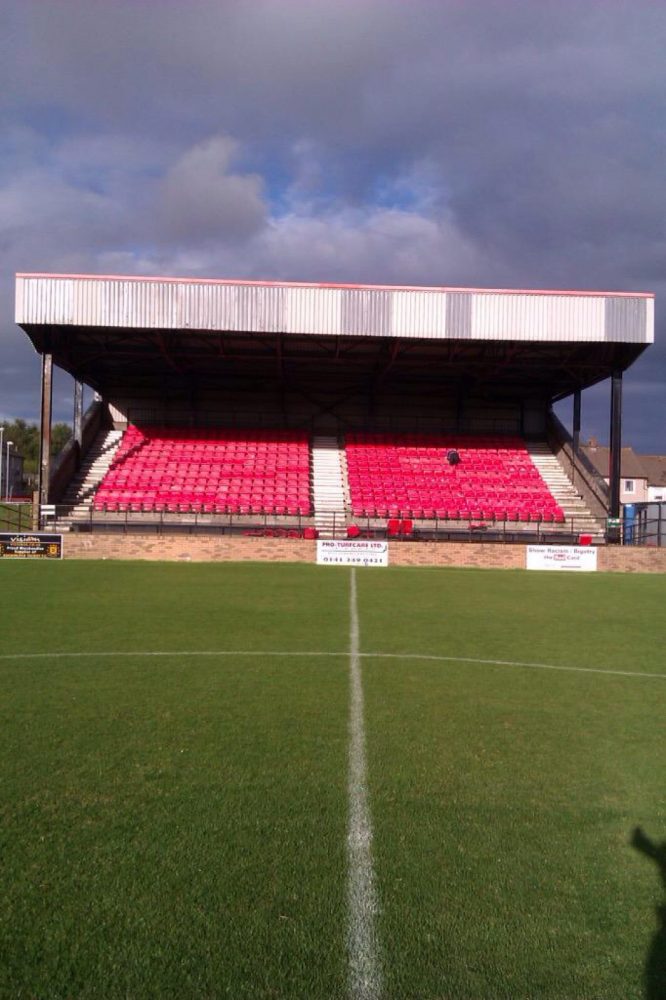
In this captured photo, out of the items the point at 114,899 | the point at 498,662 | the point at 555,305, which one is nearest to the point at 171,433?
the point at 555,305

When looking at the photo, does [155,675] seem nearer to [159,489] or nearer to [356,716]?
[356,716]

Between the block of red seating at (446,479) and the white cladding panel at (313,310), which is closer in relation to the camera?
the white cladding panel at (313,310)

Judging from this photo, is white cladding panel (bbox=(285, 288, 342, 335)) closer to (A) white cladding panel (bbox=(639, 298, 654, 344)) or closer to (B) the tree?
(A) white cladding panel (bbox=(639, 298, 654, 344))

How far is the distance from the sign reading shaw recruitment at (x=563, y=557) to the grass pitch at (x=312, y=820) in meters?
15.8

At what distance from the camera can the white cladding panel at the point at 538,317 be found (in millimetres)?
30984

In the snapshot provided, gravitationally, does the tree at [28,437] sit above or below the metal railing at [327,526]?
above

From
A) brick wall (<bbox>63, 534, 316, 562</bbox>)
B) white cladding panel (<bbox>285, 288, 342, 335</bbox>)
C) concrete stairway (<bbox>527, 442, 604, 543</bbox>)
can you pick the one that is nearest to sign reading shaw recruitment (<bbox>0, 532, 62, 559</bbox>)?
brick wall (<bbox>63, 534, 316, 562</bbox>)

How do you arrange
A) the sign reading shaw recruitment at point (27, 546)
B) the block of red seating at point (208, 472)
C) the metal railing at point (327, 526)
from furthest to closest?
the block of red seating at point (208, 472) → the metal railing at point (327, 526) → the sign reading shaw recruitment at point (27, 546)

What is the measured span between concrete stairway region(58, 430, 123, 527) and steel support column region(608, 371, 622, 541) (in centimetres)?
2110

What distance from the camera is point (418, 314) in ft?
102

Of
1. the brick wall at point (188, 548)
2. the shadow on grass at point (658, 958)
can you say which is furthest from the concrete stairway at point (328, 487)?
the shadow on grass at point (658, 958)

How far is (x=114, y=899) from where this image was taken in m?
3.55

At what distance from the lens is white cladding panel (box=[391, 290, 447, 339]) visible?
1227 inches

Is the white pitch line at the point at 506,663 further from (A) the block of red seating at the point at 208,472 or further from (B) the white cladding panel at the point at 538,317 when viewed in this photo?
(B) the white cladding panel at the point at 538,317
